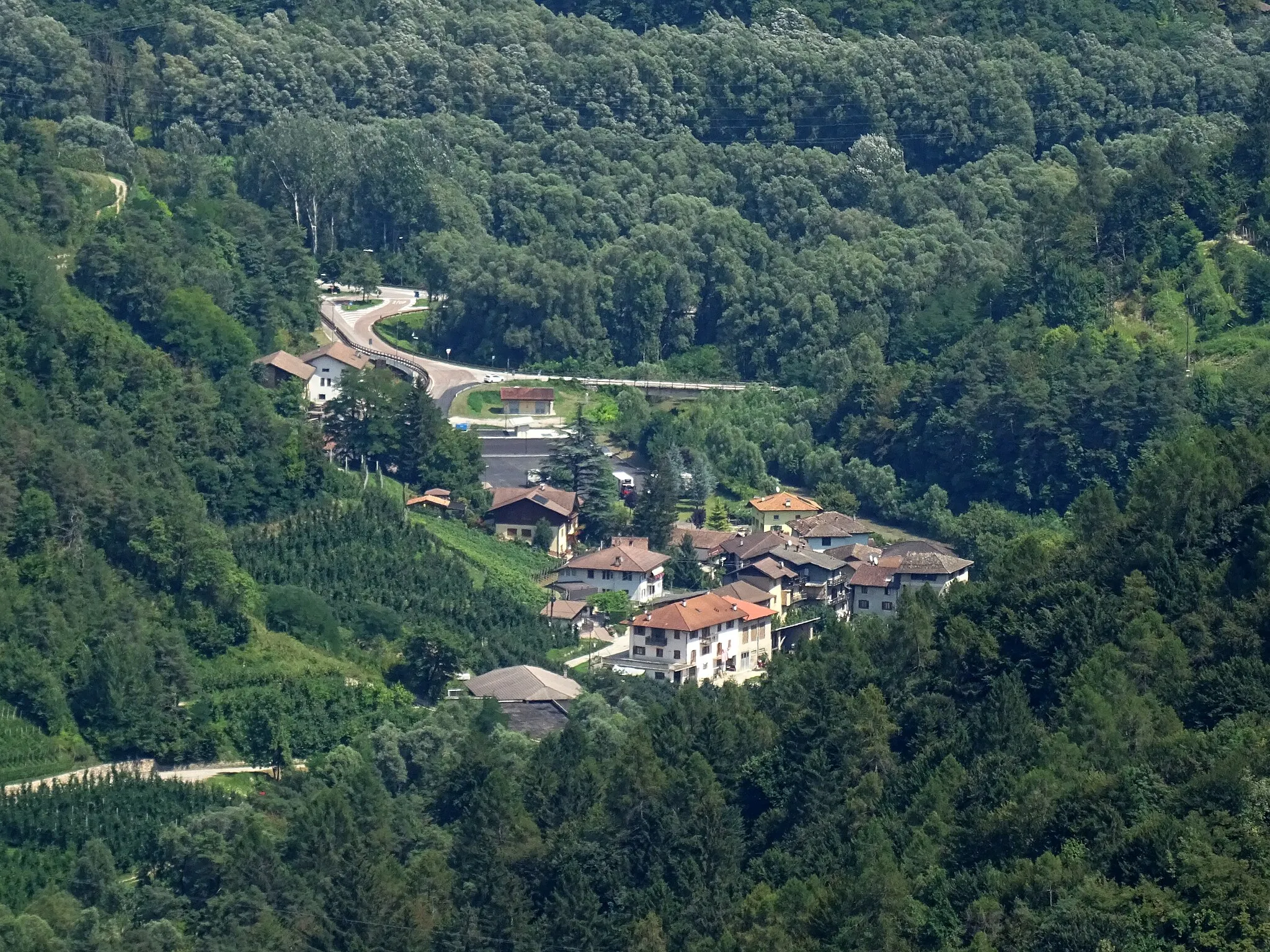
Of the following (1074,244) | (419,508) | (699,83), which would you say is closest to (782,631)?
(419,508)

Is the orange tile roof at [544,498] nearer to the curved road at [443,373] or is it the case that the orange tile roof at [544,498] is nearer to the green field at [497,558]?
the green field at [497,558]

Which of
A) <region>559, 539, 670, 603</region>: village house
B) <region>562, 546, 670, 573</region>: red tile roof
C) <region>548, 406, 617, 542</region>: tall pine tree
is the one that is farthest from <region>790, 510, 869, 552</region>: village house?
<region>548, 406, 617, 542</region>: tall pine tree

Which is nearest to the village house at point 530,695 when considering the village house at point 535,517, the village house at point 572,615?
the village house at point 572,615

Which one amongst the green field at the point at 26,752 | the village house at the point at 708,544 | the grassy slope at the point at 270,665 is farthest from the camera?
the village house at the point at 708,544

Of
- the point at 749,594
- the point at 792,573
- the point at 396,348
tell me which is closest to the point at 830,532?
the point at 792,573

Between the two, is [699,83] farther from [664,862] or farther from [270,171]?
[664,862]

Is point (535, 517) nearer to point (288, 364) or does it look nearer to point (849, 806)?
point (288, 364)
